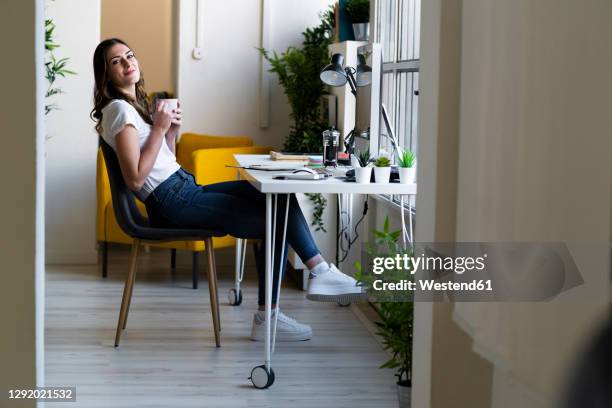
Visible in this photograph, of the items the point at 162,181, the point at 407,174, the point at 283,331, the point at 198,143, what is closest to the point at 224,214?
the point at 162,181

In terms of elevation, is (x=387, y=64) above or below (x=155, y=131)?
above

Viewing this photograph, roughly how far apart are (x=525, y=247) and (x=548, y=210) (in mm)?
126

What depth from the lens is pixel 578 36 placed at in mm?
1535

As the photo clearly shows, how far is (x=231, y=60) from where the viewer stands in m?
6.37

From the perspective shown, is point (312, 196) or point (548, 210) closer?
point (548, 210)

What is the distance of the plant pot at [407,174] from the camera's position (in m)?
3.53

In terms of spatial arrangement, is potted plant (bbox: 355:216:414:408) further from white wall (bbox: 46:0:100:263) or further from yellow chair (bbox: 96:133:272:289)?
white wall (bbox: 46:0:100:263)

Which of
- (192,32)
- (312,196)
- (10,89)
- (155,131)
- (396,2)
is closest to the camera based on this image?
(10,89)

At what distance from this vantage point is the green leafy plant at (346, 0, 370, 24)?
17.4 ft

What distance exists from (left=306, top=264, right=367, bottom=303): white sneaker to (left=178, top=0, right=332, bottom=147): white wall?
9.39ft

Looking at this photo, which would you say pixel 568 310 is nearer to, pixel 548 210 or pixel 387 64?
pixel 548 210

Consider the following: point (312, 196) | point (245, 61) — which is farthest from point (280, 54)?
point (312, 196)

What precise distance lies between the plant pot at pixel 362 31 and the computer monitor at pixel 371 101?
0.86 m

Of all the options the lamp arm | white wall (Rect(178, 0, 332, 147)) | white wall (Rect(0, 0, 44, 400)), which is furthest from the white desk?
white wall (Rect(178, 0, 332, 147))
